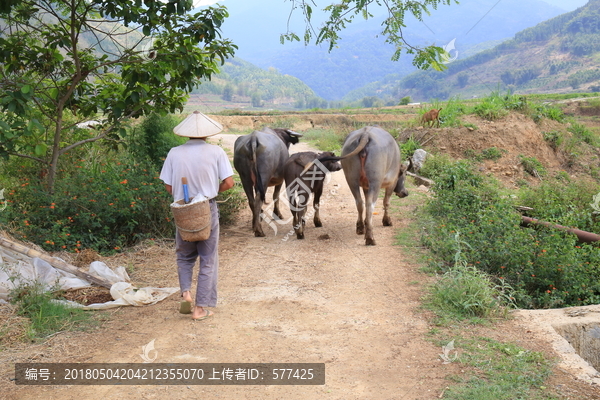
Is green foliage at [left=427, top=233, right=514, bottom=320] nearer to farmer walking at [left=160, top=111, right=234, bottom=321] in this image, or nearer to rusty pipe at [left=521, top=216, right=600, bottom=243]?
farmer walking at [left=160, top=111, right=234, bottom=321]

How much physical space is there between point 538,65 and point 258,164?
79.7 m

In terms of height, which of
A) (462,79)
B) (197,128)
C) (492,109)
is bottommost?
(197,128)

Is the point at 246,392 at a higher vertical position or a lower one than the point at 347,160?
lower

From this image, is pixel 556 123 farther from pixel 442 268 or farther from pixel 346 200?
pixel 442 268

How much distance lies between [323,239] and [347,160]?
1.29m

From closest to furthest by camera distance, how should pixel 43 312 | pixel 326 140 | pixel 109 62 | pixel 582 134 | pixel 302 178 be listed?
pixel 43 312 → pixel 109 62 → pixel 302 178 → pixel 582 134 → pixel 326 140

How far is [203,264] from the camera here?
200 inches

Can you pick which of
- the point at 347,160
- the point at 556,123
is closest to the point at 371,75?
the point at 556,123

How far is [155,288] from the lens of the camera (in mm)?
5797

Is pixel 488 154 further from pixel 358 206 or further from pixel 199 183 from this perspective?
pixel 199 183

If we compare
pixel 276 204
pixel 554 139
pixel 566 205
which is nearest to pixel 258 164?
pixel 276 204

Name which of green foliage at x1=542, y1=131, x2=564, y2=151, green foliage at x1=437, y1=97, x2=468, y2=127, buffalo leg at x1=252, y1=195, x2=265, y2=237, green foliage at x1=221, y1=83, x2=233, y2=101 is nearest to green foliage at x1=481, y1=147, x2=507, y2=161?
green foliage at x1=437, y1=97, x2=468, y2=127

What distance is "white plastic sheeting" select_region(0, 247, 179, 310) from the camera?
16.8 ft

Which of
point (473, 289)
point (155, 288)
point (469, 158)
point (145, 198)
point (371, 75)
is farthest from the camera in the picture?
point (371, 75)
